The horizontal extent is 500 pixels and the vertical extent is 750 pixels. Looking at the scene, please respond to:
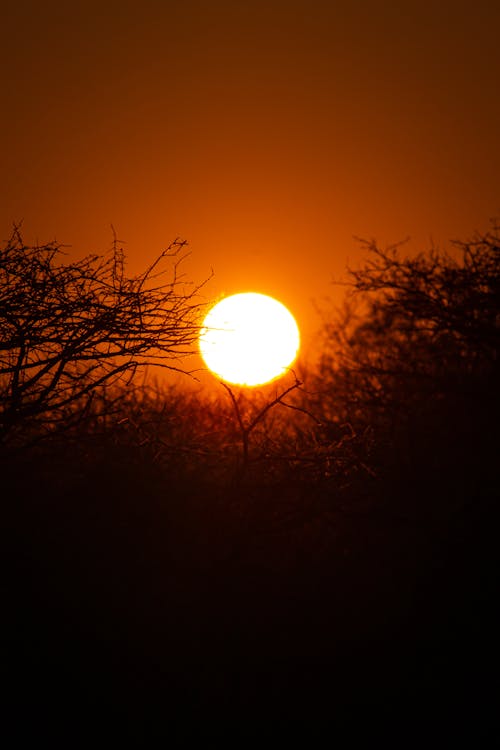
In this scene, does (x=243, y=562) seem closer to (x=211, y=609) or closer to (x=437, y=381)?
(x=211, y=609)

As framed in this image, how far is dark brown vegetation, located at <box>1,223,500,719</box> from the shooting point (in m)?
7.10

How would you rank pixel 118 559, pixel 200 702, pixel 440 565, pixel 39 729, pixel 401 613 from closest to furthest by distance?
pixel 39 729, pixel 200 702, pixel 118 559, pixel 401 613, pixel 440 565

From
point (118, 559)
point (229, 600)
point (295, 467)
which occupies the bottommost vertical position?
point (229, 600)

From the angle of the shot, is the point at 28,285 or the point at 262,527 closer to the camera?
the point at 28,285

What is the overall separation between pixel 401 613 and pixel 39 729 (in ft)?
14.4

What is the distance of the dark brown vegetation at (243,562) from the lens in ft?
23.3

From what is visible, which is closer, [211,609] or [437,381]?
[211,609]

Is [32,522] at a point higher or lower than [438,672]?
higher

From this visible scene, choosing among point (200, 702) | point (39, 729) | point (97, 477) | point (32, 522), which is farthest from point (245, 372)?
point (39, 729)

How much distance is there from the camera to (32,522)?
799 cm

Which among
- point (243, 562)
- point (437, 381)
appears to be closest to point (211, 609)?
point (243, 562)

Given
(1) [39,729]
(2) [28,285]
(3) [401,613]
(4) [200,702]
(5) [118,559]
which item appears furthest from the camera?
(3) [401,613]

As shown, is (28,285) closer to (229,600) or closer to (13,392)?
(13,392)

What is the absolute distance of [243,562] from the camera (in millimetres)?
8312
